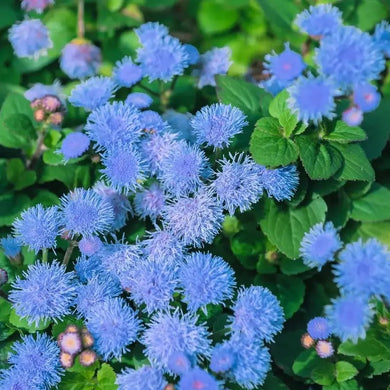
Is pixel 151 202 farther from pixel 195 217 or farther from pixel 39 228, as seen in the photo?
pixel 39 228

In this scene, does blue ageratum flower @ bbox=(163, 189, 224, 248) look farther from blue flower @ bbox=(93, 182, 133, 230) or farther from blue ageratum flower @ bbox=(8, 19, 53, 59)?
blue ageratum flower @ bbox=(8, 19, 53, 59)

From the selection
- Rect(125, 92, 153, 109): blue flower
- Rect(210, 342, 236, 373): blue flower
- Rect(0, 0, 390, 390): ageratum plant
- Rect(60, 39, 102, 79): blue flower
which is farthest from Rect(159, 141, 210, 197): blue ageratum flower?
Rect(60, 39, 102, 79): blue flower

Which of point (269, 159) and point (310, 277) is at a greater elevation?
point (269, 159)

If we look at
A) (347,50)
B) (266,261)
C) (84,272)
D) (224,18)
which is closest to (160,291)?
(84,272)

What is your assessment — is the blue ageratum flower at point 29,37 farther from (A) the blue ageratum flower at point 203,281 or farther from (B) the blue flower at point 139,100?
(A) the blue ageratum flower at point 203,281

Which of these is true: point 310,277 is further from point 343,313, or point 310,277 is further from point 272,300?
point 343,313

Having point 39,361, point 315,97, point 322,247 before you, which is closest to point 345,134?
point 315,97

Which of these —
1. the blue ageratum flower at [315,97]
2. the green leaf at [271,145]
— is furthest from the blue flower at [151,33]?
the blue ageratum flower at [315,97]
